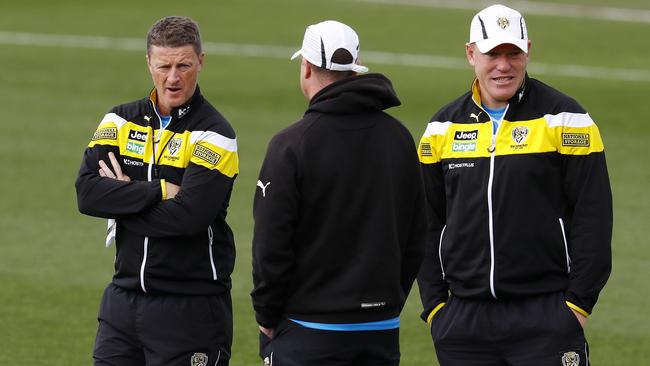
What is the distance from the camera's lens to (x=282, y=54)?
24.7 meters

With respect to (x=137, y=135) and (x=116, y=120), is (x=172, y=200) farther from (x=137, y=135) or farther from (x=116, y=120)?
(x=116, y=120)

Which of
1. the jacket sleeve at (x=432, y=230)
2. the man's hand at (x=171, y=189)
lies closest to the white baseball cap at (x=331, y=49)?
the jacket sleeve at (x=432, y=230)

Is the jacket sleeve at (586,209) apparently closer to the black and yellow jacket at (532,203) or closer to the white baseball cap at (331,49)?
the black and yellow jacket at (532,203)

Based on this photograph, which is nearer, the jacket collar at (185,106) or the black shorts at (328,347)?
the black shorts at (328,347)

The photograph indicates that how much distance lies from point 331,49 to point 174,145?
128cm

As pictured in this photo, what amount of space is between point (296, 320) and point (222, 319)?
940mm

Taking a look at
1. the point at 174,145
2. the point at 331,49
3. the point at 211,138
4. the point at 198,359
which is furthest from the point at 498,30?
the point at 198,359

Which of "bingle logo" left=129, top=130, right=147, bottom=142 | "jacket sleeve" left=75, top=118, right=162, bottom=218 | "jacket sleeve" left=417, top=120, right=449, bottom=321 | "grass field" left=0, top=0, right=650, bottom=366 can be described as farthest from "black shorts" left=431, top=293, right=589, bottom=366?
"grass field" left=0, top=0, right=650, bottom=366

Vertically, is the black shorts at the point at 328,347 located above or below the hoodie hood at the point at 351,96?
below

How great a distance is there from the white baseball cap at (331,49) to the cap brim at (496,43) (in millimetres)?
821

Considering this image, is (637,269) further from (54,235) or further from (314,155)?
(314,155)

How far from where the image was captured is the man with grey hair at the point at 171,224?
640 centimetres

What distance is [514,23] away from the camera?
6.25 meters

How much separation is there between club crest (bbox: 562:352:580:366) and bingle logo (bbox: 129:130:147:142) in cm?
224
